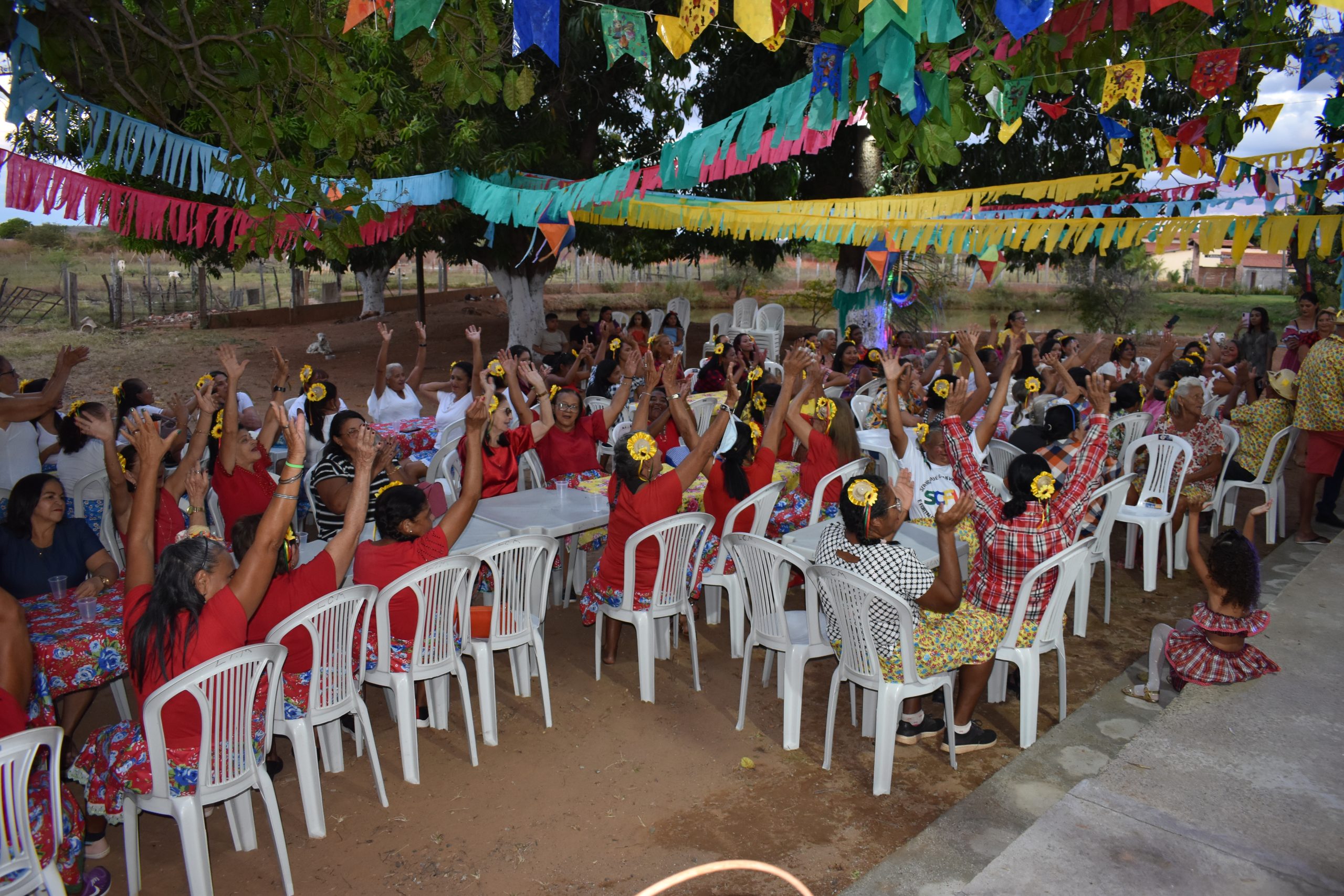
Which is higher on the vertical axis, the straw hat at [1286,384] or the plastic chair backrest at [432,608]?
the straw hat at [1286,384]

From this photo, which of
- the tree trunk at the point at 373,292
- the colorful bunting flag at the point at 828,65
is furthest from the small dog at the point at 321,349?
the colorful bunting flag at the point at 828,65

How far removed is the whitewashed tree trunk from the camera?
14.9 metres

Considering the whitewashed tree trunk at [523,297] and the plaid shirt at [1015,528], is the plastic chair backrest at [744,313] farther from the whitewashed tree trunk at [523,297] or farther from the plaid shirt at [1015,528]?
the plaid shirt at [1015,528]

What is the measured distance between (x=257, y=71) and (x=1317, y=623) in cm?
582

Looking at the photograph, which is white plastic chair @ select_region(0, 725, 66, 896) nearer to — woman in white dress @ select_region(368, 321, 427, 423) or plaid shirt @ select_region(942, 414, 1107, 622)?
plaid shirt @ select_region(942, 414, 1107, 622)

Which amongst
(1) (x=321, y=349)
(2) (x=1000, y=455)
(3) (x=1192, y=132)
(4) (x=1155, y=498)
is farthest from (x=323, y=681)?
(1) (x=321, y=349)

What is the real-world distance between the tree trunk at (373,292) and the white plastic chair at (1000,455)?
61.1 ft

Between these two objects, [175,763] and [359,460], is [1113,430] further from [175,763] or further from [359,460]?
[175,763]

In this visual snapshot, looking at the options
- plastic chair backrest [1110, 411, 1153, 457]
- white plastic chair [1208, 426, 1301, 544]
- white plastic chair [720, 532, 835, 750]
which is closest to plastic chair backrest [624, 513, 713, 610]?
white plastic chair [720, 532, 835, 750]

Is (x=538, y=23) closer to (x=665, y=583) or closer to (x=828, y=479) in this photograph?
(x=665, y=583)

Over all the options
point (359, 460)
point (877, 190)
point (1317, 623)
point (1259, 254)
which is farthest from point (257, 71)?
point (1259, 254)

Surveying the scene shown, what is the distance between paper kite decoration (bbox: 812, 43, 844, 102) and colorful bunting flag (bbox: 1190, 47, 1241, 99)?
3.96 metres

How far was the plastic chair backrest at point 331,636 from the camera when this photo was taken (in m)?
3.28

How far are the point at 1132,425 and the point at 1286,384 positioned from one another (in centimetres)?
102
